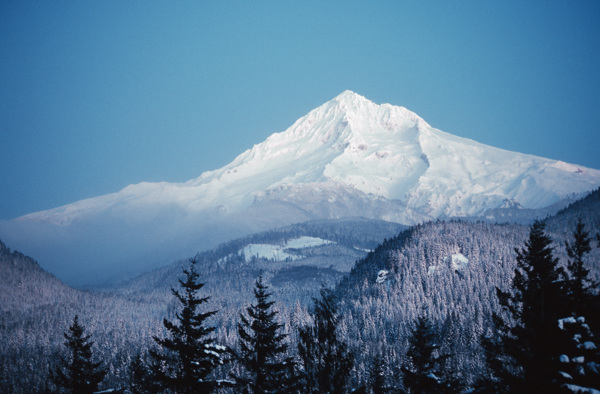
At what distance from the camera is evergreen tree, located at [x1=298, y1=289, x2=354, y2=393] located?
20578mm

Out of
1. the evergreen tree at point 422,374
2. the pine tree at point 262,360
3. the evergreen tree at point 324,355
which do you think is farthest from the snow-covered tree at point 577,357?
the pine tree at point 262,360

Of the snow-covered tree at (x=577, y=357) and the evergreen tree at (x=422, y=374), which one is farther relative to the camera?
the evergreen tree at (x=422, y=374)

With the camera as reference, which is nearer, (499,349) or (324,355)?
(324,355)

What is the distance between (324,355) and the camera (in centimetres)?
2081

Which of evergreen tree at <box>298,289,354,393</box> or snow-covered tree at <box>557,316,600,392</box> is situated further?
evergreen tree at <box>298,289,354,393</box>

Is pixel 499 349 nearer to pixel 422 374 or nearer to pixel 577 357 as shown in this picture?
pixel 577 357

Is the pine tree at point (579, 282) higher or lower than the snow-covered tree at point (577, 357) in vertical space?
higher

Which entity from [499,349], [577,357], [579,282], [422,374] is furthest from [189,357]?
[579,282]

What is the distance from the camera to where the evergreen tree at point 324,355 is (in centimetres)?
2058

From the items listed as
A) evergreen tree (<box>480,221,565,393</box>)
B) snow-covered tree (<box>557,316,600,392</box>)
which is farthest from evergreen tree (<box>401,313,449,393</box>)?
snow-covered tree (<box>557,316,600,392</box>)

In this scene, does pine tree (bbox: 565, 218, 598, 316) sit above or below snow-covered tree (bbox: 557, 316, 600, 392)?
above

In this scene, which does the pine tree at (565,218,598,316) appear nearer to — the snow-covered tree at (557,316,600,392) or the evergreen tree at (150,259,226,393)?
the snow-covered tree at (557,316,600,392)

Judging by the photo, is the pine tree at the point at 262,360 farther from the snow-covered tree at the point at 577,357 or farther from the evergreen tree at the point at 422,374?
the snow-covered tree at the point at 577,357

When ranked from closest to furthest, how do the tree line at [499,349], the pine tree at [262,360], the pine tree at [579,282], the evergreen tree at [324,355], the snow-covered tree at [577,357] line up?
the snow-covered tree at [577,357] → the tree line at [499,349] → the pine tree at [579,282] → the evergreen tree at [324,355] → the pine tree at [262,360]
